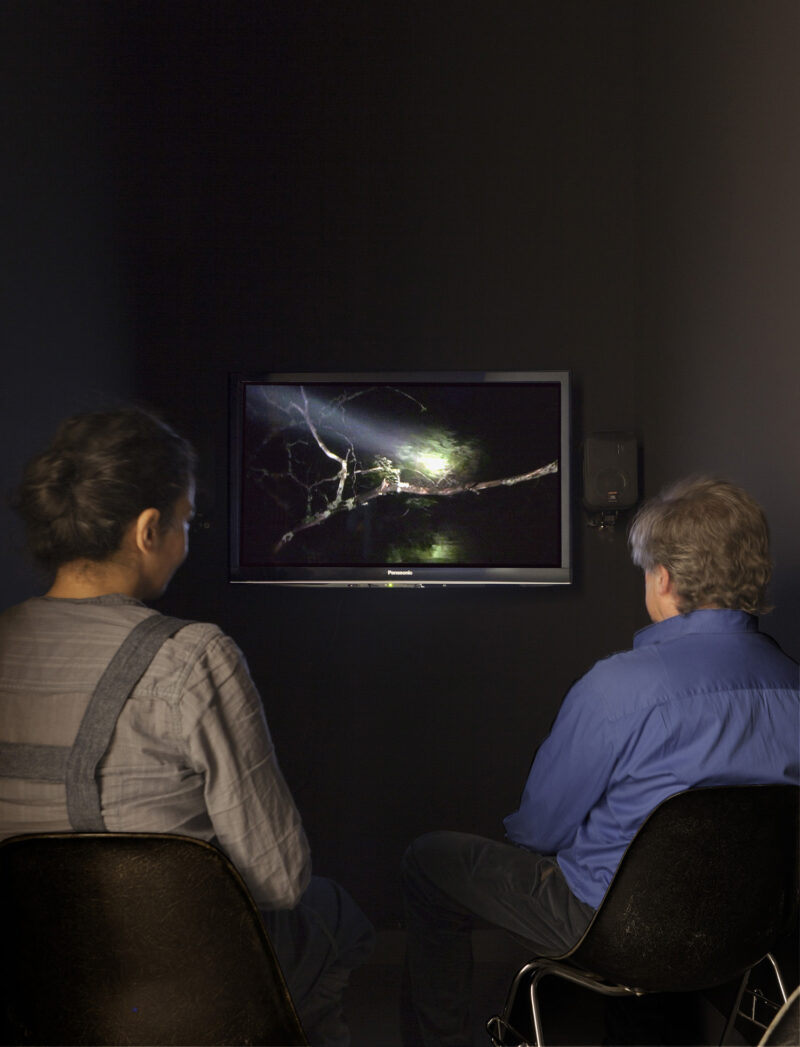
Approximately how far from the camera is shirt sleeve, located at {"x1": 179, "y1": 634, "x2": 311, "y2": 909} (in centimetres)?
137

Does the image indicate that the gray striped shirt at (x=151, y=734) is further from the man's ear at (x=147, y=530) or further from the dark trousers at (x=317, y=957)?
the dark trousers at (x=317, y=957)

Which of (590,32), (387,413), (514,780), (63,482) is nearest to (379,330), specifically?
(387,413)

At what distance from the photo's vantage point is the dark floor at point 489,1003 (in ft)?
8.29

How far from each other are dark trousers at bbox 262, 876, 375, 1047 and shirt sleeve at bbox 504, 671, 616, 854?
0.45 m

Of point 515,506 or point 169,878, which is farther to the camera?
point 515,506

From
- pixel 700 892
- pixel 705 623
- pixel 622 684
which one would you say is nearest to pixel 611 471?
pixel 705 623

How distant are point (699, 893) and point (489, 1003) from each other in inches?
57.6

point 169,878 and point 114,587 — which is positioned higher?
point 114,587

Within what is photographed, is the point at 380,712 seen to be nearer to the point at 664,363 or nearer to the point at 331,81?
the point at 664,363

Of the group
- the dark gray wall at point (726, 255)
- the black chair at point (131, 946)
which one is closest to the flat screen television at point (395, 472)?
the dark gray wall at point (726, 255)

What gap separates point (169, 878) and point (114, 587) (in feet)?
1.68

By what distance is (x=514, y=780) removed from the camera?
3254 millimetres

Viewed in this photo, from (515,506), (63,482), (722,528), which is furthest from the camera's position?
(515,506)

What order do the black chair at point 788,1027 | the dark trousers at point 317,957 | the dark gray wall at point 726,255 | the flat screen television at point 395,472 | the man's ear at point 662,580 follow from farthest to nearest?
the flat screen television at point 395,472
the dark gray wall at point 726,255
the man's ear at point 662,580
the dark trousers at point 317,957
the black chair at point 788,1027
